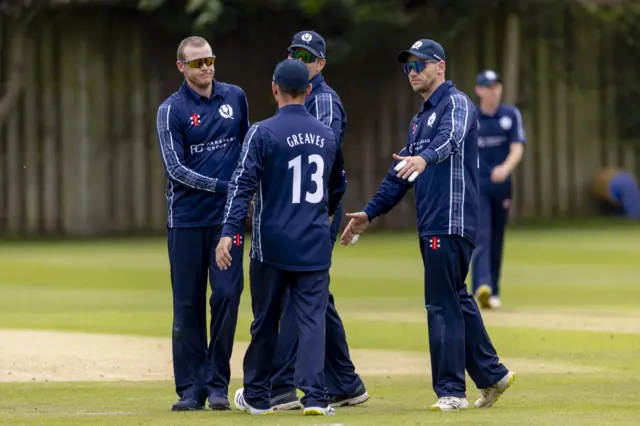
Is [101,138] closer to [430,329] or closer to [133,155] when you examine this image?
[133,155]

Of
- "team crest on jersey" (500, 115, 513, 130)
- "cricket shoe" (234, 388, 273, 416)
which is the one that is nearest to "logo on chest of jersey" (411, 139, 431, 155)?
"cricket shoe" (234, 388, 273, 416)

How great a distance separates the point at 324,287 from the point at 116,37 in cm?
2175

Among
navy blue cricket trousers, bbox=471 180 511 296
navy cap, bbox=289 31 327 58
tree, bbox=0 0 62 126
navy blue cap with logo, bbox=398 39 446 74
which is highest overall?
tree, bbox=0 0 62 126

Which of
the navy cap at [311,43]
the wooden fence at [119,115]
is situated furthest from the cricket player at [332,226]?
the wooden fence at [119,115]

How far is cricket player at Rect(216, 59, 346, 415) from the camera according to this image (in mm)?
9562

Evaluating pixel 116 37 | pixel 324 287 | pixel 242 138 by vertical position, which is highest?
pixel 116 37

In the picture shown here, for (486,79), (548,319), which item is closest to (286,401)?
(548,319)

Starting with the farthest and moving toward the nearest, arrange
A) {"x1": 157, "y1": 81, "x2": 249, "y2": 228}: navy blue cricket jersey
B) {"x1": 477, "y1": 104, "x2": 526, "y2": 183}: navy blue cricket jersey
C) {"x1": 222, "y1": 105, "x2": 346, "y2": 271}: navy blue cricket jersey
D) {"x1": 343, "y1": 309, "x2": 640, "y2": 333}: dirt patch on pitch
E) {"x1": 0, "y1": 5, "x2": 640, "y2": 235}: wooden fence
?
{"x1": 0, "y1": 5, "x2": 640, "y2": 235}: wooden fence → {"x1": 477, "y1": 104, "x2": 526, "y2": 183}: navy blue cricket jersey → {"x1": 343, "y1": 309, "x2": 640, "y2": 333}: dirt patch on pitch → {"x1": 157, "y1": 81, "x2": 249, "y2": 228}: navy blue cricket jersey → {"x1": 222, "y1": 105, "x2": 346, "y2": 271}: navy blue cricket jersey

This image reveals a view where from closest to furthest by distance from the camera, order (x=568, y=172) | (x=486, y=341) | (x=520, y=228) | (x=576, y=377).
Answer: (x=486, y=341)
(x=576, y=377)
(x=520, y=228)
(x=568, y=172)

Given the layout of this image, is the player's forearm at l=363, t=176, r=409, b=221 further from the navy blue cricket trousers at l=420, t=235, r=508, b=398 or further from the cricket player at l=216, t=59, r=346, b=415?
the cricket player at l=216, t=59, r=346, b=415

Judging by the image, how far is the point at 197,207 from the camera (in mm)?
10359

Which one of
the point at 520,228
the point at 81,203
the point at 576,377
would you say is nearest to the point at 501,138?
the point at 576,377

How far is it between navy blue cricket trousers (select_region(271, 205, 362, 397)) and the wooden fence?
19649 mm

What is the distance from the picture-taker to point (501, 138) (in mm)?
17344
